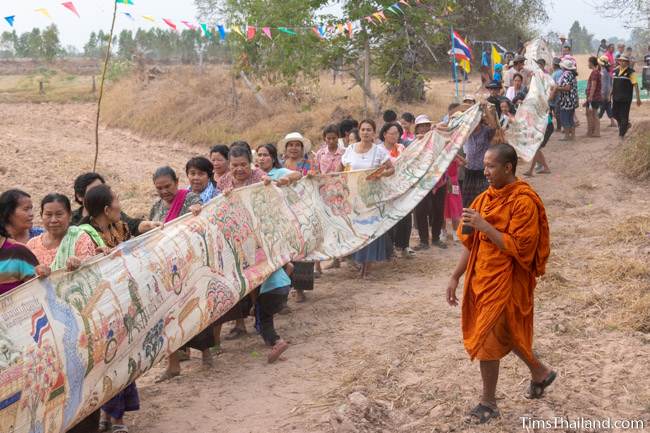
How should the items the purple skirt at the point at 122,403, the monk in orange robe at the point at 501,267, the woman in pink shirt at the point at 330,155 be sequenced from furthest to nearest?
the woman in pink shirt at the point at 330,155, the purple skirt at the point at 122,403, the monk in orange robe at the point at 501,267

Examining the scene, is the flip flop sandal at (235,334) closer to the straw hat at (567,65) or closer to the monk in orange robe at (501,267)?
the monk in orange robe at (501,267)

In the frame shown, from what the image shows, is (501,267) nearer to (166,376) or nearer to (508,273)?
(508,273)

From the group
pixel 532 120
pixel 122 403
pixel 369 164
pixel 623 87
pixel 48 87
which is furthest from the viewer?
pixel 48 87

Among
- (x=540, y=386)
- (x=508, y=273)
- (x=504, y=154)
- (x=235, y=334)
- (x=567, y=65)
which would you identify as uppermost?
(x=567, y=65)

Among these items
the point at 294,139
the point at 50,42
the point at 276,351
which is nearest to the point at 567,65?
the point at 294,139

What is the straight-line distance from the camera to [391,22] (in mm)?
16094

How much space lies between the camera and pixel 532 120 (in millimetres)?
12164

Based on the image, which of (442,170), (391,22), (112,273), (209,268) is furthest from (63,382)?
(391,22)

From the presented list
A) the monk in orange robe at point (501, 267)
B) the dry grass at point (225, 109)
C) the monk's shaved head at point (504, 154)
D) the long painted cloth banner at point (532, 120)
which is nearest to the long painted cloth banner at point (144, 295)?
the monk in orange robe at point (501, 267)

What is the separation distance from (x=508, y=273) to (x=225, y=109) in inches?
781

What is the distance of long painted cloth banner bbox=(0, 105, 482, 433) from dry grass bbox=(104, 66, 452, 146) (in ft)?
37.6

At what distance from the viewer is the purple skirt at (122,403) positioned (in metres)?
4.75

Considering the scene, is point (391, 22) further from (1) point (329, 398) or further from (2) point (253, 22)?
(1) point (329, 398)

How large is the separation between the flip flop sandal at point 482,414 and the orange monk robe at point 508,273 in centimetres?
40
